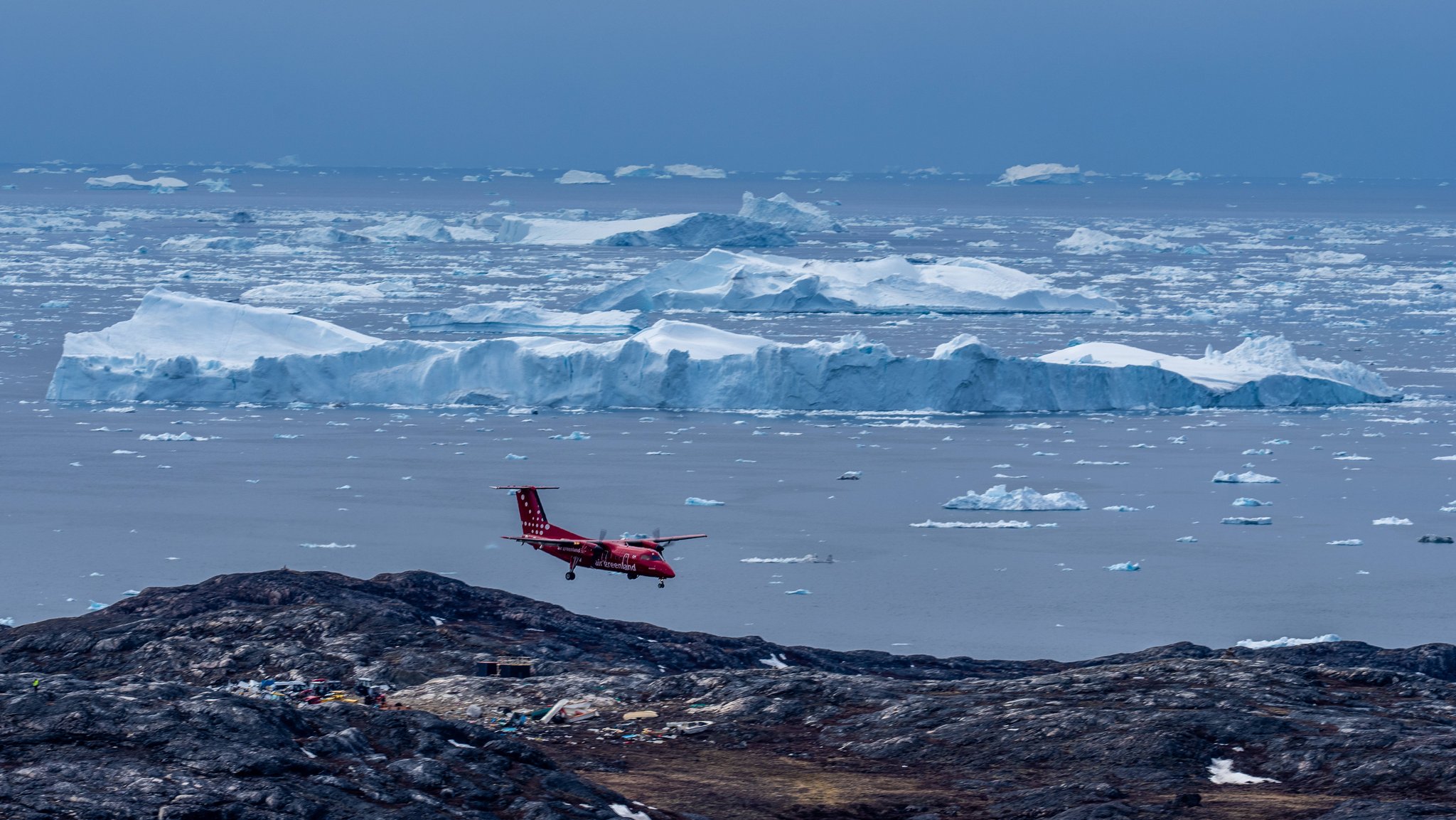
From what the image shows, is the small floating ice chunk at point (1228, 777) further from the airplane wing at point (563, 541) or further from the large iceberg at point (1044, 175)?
the large iceberg at point (1044, 175)

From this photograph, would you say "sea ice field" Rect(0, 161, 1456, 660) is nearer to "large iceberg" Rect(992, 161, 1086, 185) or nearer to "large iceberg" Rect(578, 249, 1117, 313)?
"large iceberg" Rect(578, 249, 1117, 313)

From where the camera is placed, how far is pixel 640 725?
14.6 m

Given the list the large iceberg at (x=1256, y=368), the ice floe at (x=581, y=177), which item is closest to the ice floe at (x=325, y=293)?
the large iceberg at (x=1256, y=368)

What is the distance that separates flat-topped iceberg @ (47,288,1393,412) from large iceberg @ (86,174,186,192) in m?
95.5

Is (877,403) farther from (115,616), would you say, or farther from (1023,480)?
(115,616)

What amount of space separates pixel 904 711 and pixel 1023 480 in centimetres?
1448

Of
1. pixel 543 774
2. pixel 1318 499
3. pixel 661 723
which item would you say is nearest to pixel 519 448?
pixel 1318 499

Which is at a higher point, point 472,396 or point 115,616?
point 472,396

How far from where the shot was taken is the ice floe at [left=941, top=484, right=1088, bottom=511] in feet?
87.0

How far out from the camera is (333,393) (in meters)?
36.2

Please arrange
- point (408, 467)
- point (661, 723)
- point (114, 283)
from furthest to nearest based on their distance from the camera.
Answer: point (114, 283)
point (408, 467)
point (661, 723)

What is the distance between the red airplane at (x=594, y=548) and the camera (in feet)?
56.3

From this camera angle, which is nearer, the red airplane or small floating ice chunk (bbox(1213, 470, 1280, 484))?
the red airplane

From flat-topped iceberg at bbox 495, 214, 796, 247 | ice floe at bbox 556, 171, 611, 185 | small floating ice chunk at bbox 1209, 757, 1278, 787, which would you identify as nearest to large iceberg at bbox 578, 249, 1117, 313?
flat-topped iceberg at bbox 495, 214, 796, 247
